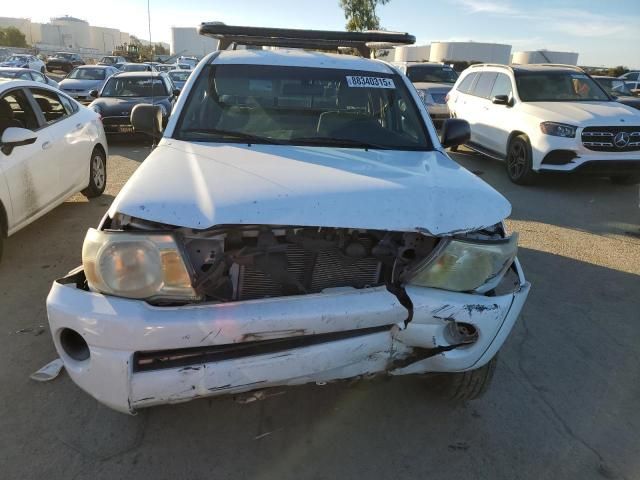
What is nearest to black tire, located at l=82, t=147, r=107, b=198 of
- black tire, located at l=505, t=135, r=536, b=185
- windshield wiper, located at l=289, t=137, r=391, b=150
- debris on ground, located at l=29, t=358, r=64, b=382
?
debris on ground, located at l=29, t=358, r=64, b=382

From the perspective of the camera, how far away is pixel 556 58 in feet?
191

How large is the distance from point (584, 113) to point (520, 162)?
1.13m

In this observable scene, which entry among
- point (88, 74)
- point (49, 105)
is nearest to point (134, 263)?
point (49, 105)

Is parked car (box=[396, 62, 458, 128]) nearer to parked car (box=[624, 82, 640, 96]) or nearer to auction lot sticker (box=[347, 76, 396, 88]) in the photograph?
parked car (box=[624, 82, 640, 96])

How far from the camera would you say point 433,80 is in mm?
14977

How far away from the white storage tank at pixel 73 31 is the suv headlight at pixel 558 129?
428ft

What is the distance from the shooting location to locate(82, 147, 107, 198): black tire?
6191 millimetres

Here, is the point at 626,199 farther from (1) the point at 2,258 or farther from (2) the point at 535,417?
(1) the point at 2,258

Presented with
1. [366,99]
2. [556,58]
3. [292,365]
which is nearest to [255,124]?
[366,99]

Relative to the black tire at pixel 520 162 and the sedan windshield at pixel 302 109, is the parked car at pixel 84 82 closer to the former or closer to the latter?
the black tire at pixel 520 162

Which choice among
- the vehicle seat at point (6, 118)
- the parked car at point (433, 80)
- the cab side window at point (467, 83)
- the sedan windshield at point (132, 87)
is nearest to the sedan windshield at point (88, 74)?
the sedan windshield at point (132, 87)

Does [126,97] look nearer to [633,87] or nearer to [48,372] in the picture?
[48,372]

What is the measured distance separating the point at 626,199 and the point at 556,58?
59.4 metres

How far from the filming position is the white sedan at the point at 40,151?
4.25m
